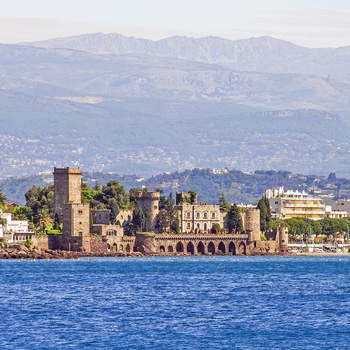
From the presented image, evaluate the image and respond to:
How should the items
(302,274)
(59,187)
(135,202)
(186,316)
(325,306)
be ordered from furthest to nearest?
(135,202) → (59,187) → (302,274) → (325,306) → (186,316)

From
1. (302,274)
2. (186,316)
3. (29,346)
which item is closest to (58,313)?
(186,316)

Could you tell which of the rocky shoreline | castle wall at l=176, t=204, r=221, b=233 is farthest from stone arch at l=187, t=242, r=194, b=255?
the rocky shoreline

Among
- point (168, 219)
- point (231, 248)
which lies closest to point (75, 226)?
point (168, 219)

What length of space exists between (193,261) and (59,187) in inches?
997

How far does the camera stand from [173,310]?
73.1 metres

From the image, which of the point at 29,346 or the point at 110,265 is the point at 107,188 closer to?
the point at 110,265

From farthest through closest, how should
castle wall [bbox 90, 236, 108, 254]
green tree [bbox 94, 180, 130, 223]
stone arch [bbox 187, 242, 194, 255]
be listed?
green tree [bbox 94, 180, 130, 223], stone arch [bbox 187, 242, 194, 255], castle wall [bbox 90, 236, 108, 254]

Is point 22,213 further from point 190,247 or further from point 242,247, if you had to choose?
point 242,247

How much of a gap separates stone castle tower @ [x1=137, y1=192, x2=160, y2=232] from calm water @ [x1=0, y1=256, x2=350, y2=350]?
179 ft

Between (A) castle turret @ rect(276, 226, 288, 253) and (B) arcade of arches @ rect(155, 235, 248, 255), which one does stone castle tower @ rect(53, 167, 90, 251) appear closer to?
(B) arcade of arches @ rect(155, 235, 248, 255)

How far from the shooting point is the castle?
518 feet

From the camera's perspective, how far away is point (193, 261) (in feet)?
492

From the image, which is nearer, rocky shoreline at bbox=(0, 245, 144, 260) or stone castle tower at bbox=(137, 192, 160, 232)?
rocky shoreline at bbox=(0, 245, 144, 260)

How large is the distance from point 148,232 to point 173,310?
96.9 m
